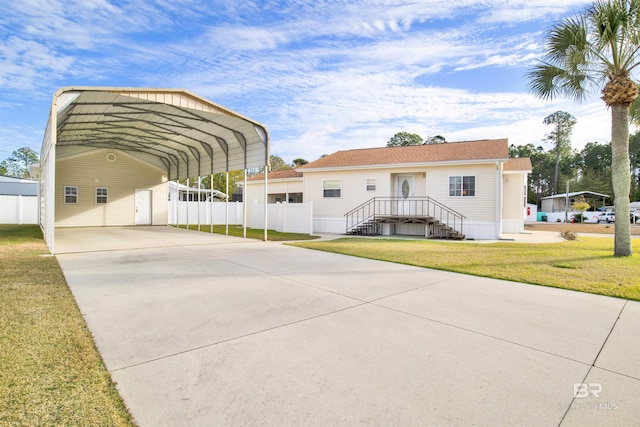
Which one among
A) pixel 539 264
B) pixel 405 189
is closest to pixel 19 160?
pixel 405 189

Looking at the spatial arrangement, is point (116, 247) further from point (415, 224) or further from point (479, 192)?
point (479, 192)

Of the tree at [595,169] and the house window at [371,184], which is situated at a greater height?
the tree at [595,169]

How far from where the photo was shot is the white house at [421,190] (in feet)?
51.6

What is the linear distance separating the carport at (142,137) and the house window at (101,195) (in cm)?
5

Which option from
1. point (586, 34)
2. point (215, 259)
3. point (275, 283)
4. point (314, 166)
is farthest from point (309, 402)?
point (314, 166)

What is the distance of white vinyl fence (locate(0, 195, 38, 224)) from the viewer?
22.3m

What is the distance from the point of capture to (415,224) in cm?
1755

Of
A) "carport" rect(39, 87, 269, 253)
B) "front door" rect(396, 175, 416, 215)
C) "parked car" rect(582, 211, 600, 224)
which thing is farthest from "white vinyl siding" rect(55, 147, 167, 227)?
"parked car" rect(582, 211, 600, 224)

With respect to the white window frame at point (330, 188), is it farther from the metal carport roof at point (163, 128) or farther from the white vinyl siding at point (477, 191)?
the metal carport roof at point (163, 128)

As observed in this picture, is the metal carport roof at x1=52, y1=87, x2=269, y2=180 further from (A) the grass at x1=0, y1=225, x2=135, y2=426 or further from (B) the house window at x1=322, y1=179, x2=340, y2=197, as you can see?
(A) the grass at x1=0, y1=225, x2=135, y2=426

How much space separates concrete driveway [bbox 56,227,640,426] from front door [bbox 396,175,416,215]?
11.1 metres

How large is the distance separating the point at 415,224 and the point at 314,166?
254 inches

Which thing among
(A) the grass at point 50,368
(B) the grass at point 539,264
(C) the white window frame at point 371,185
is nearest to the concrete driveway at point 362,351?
(A) the grass at point 50,368

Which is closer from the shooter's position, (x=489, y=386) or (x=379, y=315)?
(x=489, y=386)
